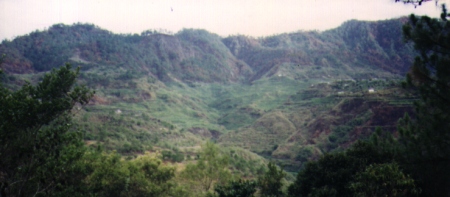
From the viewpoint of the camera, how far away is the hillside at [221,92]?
59.6 metres

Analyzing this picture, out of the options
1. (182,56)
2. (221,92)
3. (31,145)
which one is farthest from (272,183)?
(182,56)

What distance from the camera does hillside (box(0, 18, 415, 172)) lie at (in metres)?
59.6

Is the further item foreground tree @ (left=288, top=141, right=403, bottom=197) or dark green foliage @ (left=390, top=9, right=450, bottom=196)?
foreground tree @ (left=288, top=141, right=403, bottom=197)

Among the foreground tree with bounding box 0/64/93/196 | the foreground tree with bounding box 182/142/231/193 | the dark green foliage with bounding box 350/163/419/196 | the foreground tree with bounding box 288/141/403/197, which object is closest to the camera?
the foreground tree with bounding box 0/64/93/196

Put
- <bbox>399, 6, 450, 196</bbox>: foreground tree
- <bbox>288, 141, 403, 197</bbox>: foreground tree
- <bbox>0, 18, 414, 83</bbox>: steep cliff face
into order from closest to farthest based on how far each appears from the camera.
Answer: <bbox>399, 6, 450, 196</bbox>: foreground tree < <bbox>288, 141, 403, 197</bbox>: foreground tree < <bbox>0, 18, 414, 83</bbox>: steep cliff face

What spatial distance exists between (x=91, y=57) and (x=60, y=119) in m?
135

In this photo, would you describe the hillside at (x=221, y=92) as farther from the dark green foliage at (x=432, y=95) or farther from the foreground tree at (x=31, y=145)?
the foreground tree at (x=31, y=145)

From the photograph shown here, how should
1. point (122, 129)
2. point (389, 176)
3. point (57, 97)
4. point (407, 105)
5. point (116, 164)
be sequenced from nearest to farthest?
1. point (389, 176)
2. point (57, 97)
3. point (116, 164)
4. point (407, 105)
5. point (122, 129)

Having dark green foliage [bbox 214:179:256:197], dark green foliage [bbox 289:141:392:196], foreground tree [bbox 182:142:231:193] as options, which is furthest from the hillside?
dark green foliage [bbox 289:141:392:196]

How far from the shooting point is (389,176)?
13.5 metres

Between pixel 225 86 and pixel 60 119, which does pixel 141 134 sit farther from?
pixel 225 86

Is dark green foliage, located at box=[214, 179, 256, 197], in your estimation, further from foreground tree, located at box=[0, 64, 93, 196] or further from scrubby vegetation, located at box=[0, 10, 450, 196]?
foreground tree, located at box=[0, 64, 93, 196]

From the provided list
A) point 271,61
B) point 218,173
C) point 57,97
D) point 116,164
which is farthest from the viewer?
point 271,61

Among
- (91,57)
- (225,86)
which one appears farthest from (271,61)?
(91,57)
